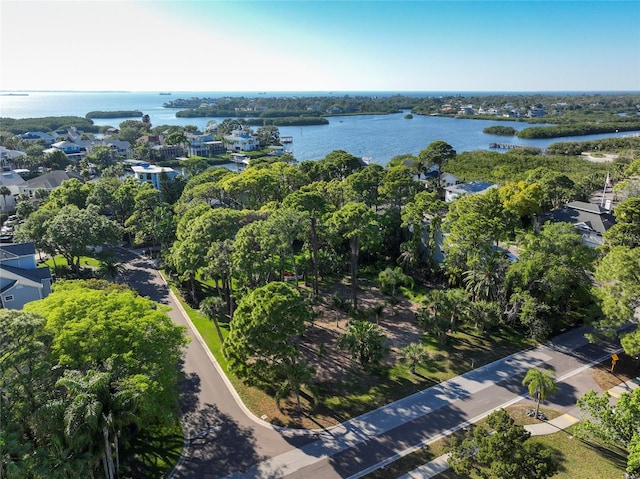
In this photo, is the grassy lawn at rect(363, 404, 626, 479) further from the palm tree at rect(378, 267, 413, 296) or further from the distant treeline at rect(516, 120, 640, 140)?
the distant treeline at rect(516, 120, 640, 140)

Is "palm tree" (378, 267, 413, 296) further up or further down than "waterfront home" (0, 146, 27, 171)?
further down

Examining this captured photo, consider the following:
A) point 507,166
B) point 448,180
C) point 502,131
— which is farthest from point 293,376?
point 502,131

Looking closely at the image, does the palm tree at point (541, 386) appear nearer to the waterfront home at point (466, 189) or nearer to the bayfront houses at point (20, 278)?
the bayfront houses at point (20, 278)

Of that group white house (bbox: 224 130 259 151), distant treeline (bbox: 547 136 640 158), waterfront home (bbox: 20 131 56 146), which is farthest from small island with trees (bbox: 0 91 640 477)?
waterfront home (bbox: 20 131 56 146)

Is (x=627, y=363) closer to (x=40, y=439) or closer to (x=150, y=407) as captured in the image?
(x=150, y=407)

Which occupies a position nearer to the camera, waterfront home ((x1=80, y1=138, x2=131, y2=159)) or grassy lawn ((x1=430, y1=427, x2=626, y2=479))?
grassy lawn ((x1=430, y1=427, x2=626, y2=479))
